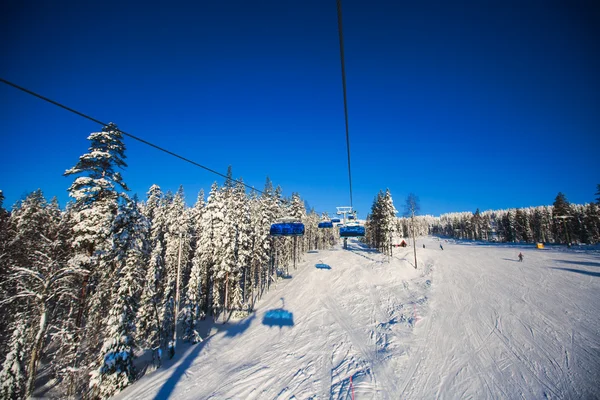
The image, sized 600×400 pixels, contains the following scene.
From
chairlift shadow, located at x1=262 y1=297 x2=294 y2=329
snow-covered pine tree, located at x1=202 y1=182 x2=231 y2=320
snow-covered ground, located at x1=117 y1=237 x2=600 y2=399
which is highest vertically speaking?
snow-covered pine tree, located at x1=202 y1=182 x2=231 y2=320

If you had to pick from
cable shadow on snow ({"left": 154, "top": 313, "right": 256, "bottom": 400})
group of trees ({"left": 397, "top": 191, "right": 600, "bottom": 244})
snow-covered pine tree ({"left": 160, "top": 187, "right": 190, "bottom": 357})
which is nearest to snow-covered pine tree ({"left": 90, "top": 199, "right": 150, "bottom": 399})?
cable shadow on snow ({"left": 154, "top": 313, "right": 256, "bottom": 400})

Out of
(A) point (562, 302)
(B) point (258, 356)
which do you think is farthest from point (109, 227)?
(A) point (562, 302)

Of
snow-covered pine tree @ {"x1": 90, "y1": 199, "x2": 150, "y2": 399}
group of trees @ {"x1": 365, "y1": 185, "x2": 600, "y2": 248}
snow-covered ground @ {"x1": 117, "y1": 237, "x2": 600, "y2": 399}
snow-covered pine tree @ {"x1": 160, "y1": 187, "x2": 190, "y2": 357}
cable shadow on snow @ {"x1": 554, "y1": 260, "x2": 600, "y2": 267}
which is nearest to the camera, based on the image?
snow-covered ground @ {"x1": 117, "y1": 237, "x2": 600, "y2": 399}

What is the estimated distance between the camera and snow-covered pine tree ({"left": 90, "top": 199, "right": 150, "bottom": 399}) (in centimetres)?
1412

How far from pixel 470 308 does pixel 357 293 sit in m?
12.2

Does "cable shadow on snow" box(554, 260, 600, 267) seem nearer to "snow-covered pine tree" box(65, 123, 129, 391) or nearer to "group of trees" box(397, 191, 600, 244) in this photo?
"group of trees" box(397, 191, 600, 244)

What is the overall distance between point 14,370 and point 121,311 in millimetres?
5553

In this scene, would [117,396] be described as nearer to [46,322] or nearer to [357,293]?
[46,322]

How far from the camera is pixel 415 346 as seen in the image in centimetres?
1596

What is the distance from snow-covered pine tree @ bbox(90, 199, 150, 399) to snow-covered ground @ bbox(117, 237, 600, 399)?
1289 millimetres

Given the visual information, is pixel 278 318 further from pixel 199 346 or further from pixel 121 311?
pixel 121 311

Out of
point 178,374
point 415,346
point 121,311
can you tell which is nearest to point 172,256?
point 121,311

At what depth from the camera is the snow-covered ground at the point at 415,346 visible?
12.1 meters

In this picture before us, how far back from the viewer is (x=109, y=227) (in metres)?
13.1
